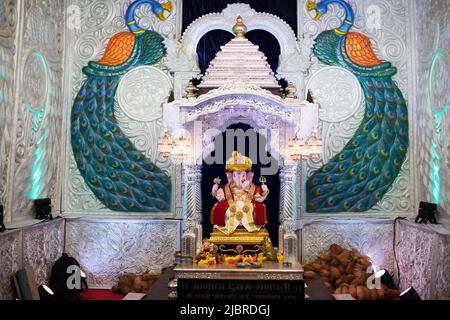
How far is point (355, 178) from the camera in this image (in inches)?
283

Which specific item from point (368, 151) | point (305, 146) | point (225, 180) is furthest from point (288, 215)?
point (368, 151)

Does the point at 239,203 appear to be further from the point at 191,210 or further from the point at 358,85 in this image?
the point at 358,85

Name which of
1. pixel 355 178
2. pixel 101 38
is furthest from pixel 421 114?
pixel 101 38

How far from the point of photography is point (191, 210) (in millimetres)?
6023

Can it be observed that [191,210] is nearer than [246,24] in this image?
Yes

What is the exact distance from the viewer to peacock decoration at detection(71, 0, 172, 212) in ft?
23.8

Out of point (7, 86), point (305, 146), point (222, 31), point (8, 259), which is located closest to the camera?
point (8, 259)

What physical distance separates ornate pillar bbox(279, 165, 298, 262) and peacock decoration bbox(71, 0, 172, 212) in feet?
6.82

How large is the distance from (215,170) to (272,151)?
1.26 m

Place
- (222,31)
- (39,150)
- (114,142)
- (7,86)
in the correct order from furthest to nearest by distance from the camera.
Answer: (222,31) < (114,142) < (39,150) < (7,86)

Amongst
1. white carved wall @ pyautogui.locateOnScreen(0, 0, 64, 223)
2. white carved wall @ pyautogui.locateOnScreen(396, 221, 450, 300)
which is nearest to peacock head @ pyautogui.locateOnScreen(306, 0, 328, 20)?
white carved wall @ pyautogui.locateOnScreen(396, 221, 450, 300)

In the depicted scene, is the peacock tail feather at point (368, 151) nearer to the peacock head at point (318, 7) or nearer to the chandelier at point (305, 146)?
the peacock head at point (318, 7)

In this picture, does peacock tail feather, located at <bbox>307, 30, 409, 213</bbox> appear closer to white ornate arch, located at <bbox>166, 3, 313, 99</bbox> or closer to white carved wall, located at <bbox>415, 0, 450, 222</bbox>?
white carved wall, located at <bbox>415, 0, 450, 222</bbox>

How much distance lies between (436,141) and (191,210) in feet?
11.7
